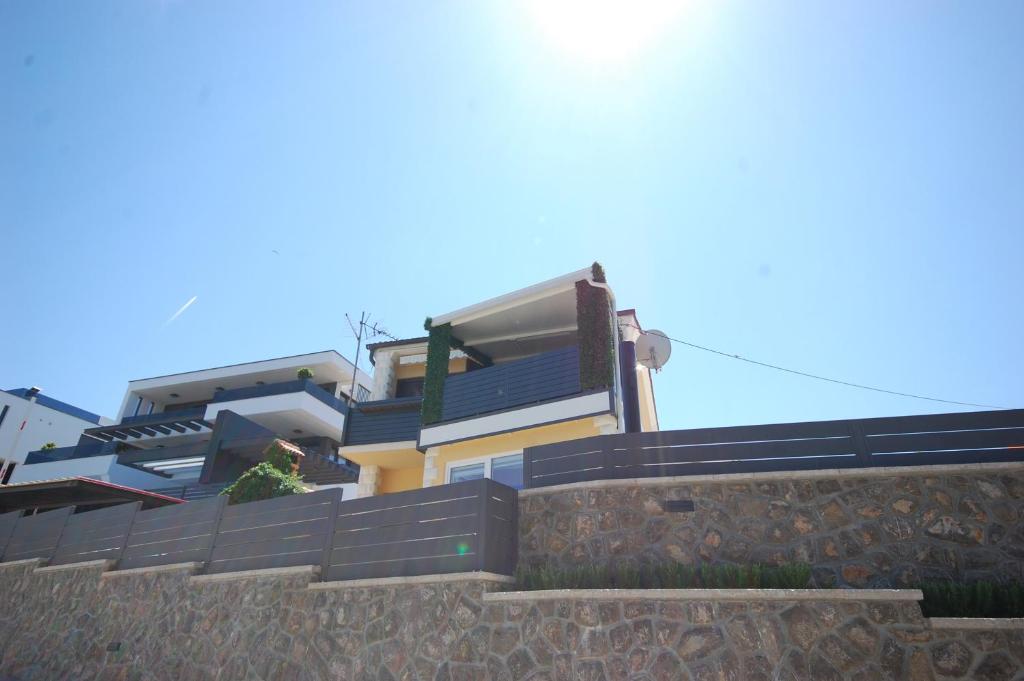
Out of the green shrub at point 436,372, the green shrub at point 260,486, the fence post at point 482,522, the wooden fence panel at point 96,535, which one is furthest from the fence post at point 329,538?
the green shrub at point 436,372

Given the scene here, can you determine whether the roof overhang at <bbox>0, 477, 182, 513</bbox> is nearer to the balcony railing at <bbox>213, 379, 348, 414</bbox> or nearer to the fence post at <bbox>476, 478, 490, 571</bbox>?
the fence post at <bbox>476, 478, 490, 571</bbox>

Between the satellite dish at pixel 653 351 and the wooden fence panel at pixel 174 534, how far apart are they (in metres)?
11.4

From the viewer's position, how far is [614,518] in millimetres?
8211

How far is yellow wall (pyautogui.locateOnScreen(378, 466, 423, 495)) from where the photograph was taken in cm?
1759

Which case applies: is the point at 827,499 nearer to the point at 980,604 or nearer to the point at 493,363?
the point at 980,604

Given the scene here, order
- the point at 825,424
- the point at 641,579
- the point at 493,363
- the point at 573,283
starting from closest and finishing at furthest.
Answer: the point at 641,579
the point at 825,424
the point at 573,283
the point at 493,363

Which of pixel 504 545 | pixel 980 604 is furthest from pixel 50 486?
pixel 980 604

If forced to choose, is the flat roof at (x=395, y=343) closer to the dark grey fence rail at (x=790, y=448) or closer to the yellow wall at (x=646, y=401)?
the yellow wall at (x=646, y=401)

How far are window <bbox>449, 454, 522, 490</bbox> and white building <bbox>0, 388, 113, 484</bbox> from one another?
124 ft

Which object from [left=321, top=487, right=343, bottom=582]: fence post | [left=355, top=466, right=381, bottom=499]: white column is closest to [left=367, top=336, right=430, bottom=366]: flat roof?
[left=355, top=466, right=381, bottom=499]: white column

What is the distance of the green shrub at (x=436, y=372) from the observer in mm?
15773

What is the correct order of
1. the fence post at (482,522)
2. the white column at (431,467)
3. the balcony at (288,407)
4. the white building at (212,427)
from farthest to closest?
the balcony at (288,407)
the white building at (212,427)
the white column at (431,467)
the fence post at (482,522)

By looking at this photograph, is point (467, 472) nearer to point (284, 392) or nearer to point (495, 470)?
point (495, 470)

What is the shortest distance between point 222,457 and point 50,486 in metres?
10.7
